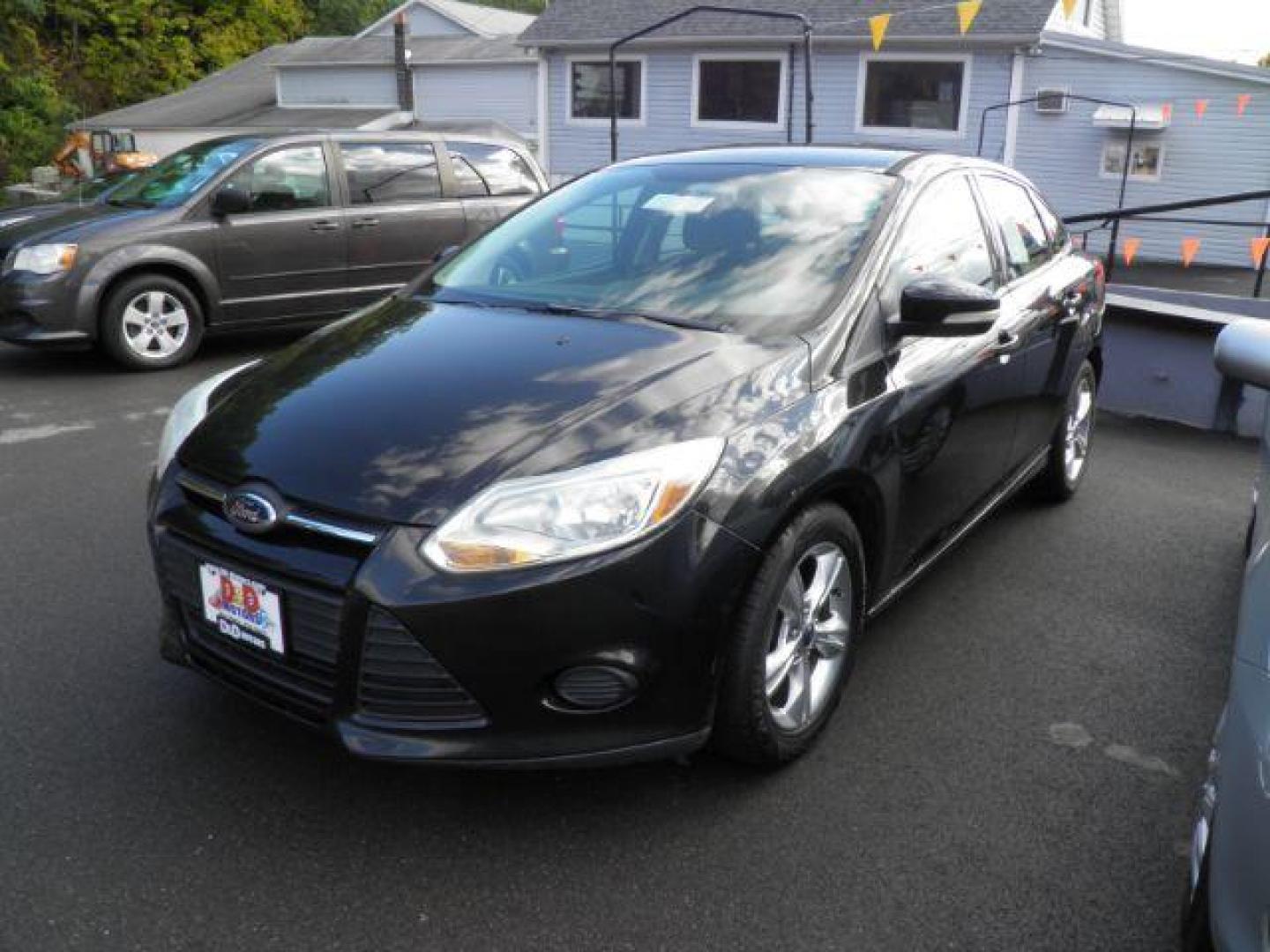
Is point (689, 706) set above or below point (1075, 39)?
below

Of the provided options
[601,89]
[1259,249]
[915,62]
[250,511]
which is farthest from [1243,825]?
[601,89]

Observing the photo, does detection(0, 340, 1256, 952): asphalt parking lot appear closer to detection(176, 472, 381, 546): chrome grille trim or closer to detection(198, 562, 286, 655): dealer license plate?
detection(198, 562, 286, 655): dealer license plate

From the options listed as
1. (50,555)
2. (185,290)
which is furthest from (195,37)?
(50,555)

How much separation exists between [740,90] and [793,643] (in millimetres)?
18831

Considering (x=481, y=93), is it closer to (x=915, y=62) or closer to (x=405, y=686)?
(x=915, y=62)

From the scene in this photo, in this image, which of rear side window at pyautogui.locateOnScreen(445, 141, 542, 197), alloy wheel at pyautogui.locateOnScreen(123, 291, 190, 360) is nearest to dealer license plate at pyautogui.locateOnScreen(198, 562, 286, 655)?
alloy wheel at pyautogui.locateOnScreen(123, 291, 190, 360)

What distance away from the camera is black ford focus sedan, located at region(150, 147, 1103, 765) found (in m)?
2.36

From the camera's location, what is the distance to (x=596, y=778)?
9.32 feet

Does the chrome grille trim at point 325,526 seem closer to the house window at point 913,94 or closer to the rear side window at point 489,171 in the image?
the rear side window at point 489,171

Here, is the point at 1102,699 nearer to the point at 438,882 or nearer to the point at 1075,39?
the point at 438,882

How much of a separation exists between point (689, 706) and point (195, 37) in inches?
1879

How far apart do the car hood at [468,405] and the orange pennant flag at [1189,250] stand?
15322mm

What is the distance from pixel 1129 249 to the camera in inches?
642

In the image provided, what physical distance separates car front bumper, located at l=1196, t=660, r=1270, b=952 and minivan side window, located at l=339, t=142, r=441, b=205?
7520 mm
